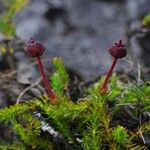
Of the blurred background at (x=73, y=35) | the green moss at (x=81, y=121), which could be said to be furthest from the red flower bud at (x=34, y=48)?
the blurred background at (x=73, y=35)

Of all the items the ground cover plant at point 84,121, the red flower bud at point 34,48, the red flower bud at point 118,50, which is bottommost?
the ground cover plant at point 84,121

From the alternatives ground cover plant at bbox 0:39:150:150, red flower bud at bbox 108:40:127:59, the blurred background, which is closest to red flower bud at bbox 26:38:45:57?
ground cover plant at bbox 0:39:150:150

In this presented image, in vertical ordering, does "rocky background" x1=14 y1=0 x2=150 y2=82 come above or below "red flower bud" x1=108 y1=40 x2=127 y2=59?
below

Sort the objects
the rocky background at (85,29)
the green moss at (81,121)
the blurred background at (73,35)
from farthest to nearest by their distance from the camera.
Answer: the rocky background at (85,29) < the blurred background at (73,35) < the green moss at (81,121)

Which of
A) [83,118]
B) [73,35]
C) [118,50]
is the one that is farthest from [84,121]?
[73,35]

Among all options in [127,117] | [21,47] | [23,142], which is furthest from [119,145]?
[21,47]

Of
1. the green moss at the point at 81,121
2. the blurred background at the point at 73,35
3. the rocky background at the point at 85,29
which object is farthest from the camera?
the rocky background at the point at 85,29

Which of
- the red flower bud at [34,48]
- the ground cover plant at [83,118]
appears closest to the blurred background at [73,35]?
the ground cover plant at [83,118]

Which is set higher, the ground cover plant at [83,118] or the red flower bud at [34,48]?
the red flower bud at [34,48]

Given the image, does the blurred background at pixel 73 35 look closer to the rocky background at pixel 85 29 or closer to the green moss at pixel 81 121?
the rocky background at pixel 85 29

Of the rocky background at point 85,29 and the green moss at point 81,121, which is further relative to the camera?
the rocky background at point 85,29

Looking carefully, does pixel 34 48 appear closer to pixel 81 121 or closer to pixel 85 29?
pixel 81 121

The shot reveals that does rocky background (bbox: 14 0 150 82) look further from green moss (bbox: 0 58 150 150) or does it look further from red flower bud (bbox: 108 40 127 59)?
red flower bud (bbox: 108 40 127 59)
